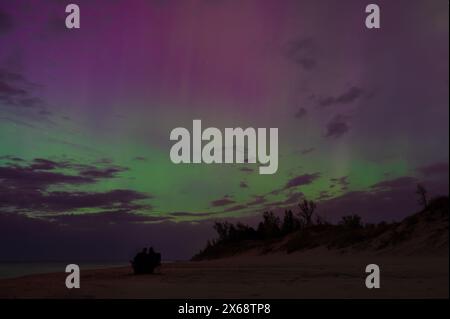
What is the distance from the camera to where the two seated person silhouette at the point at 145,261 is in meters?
18.9

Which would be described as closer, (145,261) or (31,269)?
(145,261)

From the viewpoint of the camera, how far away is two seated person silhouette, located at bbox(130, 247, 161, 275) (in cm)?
1892


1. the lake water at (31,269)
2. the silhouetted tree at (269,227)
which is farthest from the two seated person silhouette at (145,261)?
the silhouetted tree at (269,227)

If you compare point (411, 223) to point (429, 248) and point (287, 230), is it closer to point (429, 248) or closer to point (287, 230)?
point (429, 248)

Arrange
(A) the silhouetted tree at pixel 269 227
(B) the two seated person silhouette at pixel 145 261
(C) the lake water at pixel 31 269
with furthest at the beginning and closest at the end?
(A) the silhouetted tree at pixel 269 227 < (C) the lake water at pixel 31 269 < (B) the two seated person silhouette at pixel 145 261

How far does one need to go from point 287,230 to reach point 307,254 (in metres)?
17.3

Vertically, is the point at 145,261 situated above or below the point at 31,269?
above

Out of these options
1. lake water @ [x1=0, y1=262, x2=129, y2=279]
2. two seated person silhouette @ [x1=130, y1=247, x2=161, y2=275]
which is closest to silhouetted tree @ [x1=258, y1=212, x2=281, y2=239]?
lake water @ [x1=0, y1=262, x2=129, y2=279]

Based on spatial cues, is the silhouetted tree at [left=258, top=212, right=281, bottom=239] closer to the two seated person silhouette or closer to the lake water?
the lake water

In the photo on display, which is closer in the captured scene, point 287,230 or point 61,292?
point 61,292

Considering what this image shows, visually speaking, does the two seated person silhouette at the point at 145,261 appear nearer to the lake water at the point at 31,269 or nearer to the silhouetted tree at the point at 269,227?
the lake water at the point at 31,269

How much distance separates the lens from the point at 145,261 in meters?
19.1
